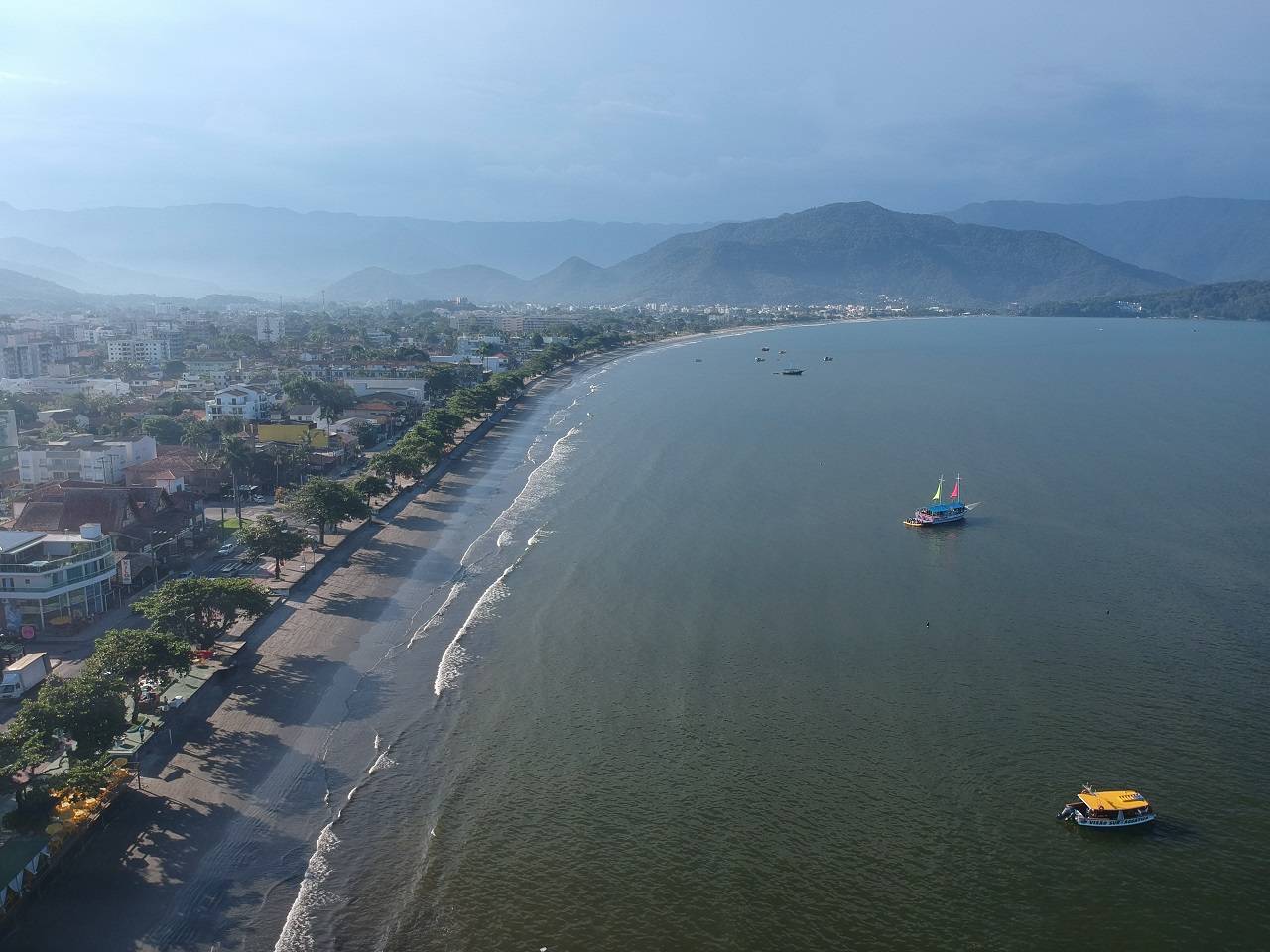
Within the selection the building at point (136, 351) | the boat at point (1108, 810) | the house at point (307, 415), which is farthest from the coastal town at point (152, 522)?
the boat at point (1108, 810)

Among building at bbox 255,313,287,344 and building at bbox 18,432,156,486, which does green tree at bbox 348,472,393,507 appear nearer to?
building at bbox 18,432,156,486

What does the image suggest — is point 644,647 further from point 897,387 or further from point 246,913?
point 897,387

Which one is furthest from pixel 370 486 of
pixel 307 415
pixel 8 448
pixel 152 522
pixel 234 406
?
pixel 234 406

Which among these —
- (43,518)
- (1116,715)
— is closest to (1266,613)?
(1116,715)

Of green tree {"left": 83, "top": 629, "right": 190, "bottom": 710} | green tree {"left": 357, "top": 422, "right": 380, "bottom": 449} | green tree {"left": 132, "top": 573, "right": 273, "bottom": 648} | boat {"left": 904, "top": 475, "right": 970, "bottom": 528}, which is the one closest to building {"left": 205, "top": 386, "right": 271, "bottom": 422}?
green tree {"left": 357, "top": 422, "right": 380, "bottom": 449}

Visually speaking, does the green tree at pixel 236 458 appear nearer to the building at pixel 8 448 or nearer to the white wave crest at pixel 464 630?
the building at pixel 8 448

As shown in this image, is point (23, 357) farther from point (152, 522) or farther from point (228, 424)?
point (152, 522)
